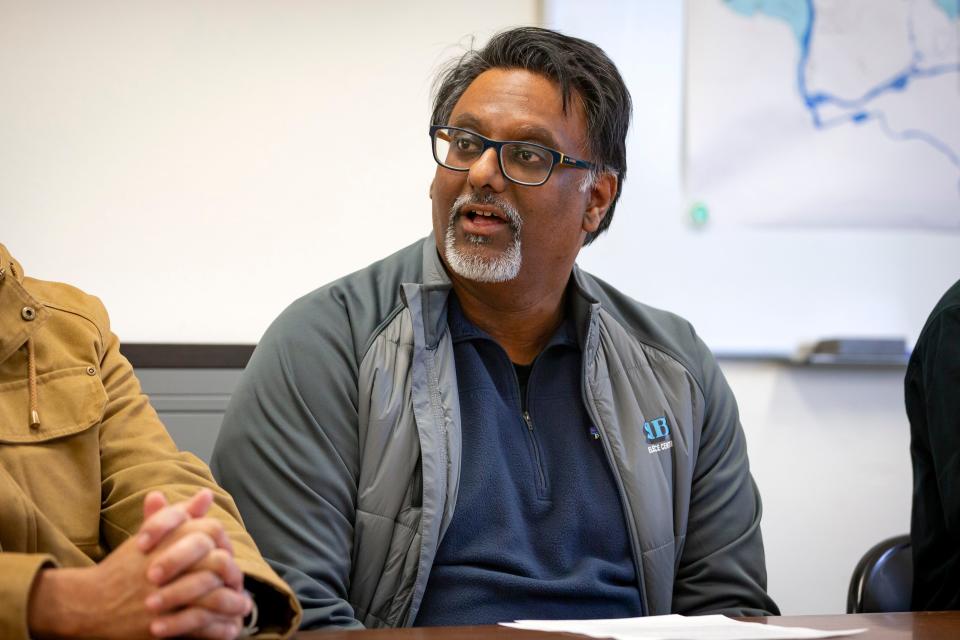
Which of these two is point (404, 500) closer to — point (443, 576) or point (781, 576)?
point (443, 576)

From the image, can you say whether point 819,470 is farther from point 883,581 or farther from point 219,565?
point 219,565

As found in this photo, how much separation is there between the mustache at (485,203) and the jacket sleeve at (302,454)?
11.8 inches

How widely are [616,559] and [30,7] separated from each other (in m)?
2.02

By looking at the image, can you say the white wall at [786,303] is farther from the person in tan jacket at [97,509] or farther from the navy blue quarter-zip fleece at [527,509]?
the person in tan jacket at [97,509]

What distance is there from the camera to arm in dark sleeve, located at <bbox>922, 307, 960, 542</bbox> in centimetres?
180

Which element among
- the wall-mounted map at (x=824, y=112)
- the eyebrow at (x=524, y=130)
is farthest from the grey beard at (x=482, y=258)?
the wall-mounted map at (x=824, y=112)

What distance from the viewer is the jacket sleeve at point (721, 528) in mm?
1856

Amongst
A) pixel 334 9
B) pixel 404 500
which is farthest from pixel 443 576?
pixel 334 9

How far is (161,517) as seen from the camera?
108cm

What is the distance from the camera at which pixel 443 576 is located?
5.54ft

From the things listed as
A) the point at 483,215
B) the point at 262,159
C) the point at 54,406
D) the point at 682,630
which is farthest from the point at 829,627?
the point at 262,159

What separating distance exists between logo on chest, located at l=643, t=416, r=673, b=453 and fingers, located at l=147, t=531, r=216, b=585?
3.18 ft

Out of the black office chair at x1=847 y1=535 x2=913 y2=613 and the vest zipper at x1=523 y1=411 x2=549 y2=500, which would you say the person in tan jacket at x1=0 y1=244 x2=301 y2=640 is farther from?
the black office chair at x1=847 y1=535 x2=913 y2=613

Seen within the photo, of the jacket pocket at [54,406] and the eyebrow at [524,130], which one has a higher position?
the eyebrow at [524,130]
